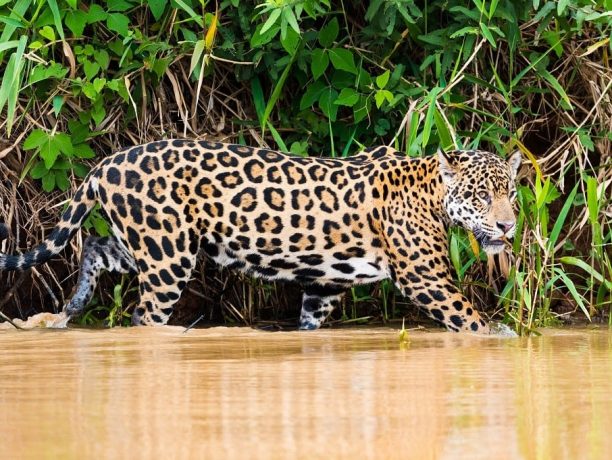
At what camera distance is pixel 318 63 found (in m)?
7.24

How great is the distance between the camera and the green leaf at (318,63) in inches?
284

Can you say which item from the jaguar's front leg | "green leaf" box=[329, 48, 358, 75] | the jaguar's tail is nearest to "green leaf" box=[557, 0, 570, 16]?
"green leaf" box=[329, 48, 358, 75]

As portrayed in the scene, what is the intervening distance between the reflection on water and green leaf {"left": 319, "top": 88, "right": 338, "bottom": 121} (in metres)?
1.87

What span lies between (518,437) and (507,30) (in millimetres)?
4428

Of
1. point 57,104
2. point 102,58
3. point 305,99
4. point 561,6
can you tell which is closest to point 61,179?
point 57,104

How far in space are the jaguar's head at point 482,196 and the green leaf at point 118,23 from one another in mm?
1935

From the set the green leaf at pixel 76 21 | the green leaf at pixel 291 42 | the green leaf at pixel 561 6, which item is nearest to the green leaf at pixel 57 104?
the green leaf at pixel 76 21

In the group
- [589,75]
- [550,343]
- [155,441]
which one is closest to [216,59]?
[589,75]

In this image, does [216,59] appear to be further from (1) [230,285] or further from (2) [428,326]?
(2) [428,326]

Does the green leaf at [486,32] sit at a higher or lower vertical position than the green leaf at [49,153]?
higher

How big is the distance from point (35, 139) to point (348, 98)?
181 centimetres

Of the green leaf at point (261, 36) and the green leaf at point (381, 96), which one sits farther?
the green leaf at point (381, 96)

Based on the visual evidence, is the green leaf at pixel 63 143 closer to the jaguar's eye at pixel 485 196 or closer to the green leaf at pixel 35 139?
the green leaf at pixel 35 139

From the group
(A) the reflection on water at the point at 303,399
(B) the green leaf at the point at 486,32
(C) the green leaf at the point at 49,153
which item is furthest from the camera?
(C) the green leaf at the point at 49,153
